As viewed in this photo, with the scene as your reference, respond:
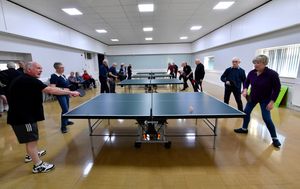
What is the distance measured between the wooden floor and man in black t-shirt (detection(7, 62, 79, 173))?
0.56 m

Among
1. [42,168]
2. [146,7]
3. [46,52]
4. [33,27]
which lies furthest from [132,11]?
[42,168]

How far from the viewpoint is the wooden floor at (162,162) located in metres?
1.95

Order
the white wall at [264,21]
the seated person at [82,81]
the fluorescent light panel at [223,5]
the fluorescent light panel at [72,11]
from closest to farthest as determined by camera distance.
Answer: the white wall at [264,21] → the fluorescent light panel at [223,5] → the fluorescent light panel at [72,11] → the seated person at [82,81]

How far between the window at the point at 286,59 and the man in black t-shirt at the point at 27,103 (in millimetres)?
6003

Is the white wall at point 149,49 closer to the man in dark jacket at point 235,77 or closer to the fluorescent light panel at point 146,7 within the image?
the fluorescent light panel at point 146,7

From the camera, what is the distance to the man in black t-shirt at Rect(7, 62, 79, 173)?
1913mm

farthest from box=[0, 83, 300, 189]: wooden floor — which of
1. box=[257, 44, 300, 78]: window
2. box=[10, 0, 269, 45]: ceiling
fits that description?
box=[10, 0, 269, 45]: ceiling

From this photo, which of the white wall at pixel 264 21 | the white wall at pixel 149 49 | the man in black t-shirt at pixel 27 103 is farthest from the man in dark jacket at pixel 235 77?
the white wall at pixel 149 49

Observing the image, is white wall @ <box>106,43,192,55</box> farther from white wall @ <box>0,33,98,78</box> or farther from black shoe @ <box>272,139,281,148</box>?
black shoe @ <box>272,139,281,148</box>

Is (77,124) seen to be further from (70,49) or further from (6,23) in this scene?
(70,49)

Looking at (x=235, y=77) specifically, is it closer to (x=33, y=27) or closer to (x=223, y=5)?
(x=223, y=5)

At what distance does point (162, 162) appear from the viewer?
236cm

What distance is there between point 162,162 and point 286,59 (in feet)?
17.5

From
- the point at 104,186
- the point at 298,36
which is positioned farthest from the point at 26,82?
the point at 298,36
